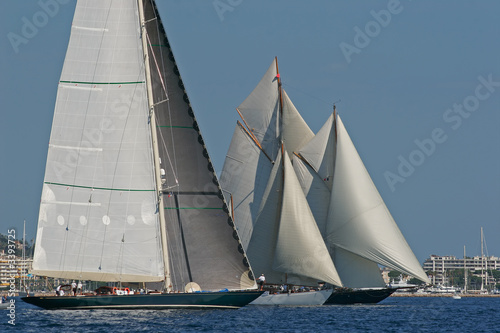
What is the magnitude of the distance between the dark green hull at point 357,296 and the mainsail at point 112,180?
21.9 meters

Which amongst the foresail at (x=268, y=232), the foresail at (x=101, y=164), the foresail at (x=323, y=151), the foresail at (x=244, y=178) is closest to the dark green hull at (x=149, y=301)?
the foresail at (x=101, y=164)

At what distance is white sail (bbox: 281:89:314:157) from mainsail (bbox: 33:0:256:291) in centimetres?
2382

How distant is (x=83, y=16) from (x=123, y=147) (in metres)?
6.84

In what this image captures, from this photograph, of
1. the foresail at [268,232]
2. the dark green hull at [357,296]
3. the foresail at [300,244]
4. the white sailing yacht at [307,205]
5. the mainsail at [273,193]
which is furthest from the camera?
the dark green hull at [357,296]

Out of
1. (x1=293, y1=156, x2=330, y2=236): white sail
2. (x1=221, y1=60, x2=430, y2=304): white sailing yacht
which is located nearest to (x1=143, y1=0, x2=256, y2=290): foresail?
(x1=221, y1=60, x2=430, y2=304): white sailing yacht

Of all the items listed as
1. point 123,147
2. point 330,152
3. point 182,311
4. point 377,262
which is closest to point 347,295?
point 377,262

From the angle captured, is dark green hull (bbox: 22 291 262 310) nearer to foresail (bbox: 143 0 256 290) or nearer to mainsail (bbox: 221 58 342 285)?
foresail (bbox: 143 0 256 290)

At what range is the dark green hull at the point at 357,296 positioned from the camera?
69688 millimetres

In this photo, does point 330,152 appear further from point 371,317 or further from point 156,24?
point 156,24

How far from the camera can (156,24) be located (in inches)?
1959

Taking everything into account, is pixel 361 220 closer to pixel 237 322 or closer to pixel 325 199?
pixel 325 199

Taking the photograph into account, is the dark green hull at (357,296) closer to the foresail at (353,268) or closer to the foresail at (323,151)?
the foresail at (353,268)

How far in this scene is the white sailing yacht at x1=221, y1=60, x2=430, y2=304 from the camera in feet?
219

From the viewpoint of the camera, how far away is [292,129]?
237 ft
